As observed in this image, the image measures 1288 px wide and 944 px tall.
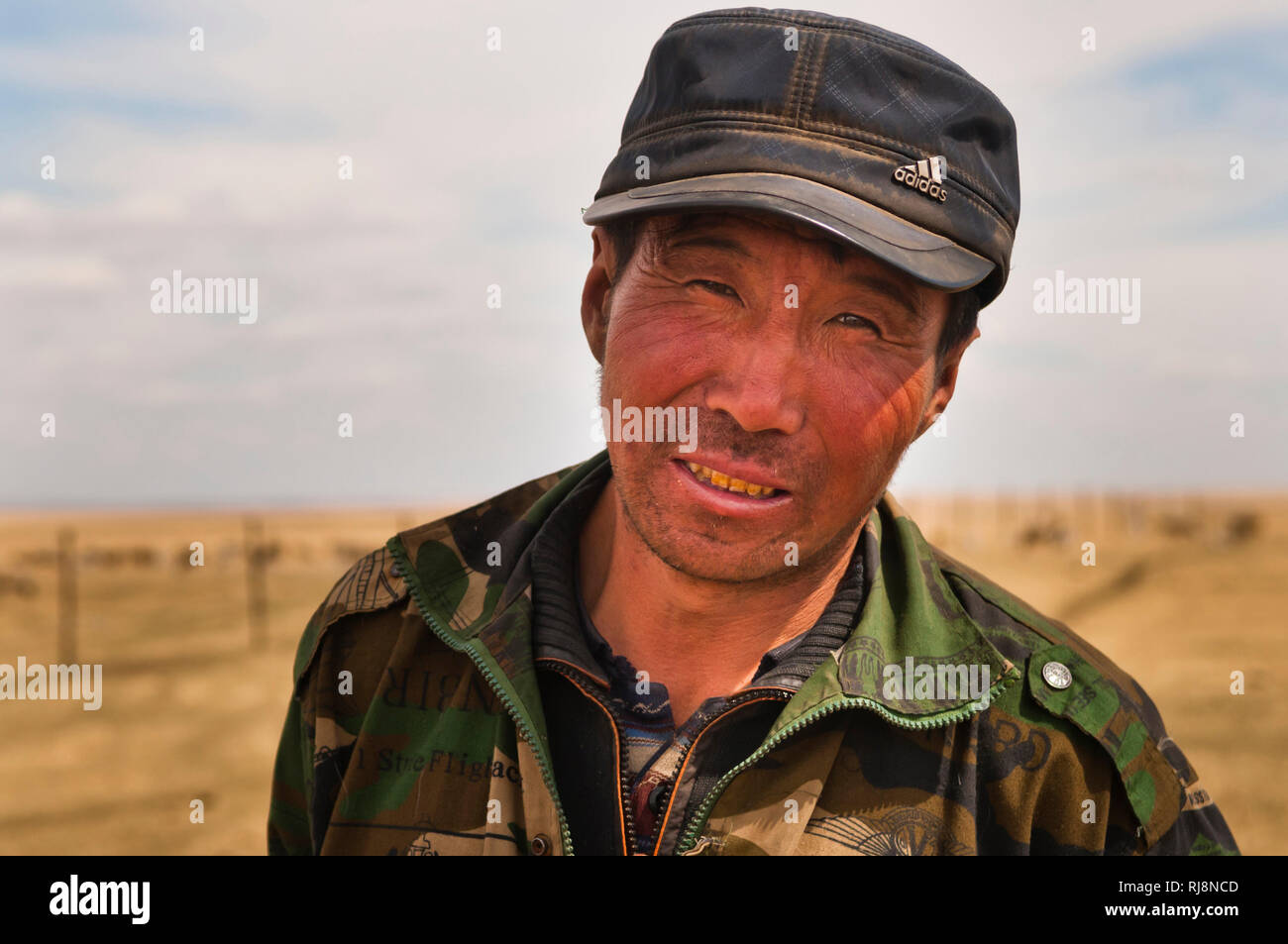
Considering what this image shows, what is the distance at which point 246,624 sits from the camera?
Answer: 2055cm

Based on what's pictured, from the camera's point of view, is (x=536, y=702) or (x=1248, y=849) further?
(x=1248, y=849)

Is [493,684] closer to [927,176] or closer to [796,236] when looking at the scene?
[796,236]

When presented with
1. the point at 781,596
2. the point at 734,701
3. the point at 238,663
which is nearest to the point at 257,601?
the point at 238,663

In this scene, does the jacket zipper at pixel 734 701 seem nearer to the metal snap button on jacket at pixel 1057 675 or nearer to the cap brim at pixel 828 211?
the metal snap button on jacket at pixel 1057 675

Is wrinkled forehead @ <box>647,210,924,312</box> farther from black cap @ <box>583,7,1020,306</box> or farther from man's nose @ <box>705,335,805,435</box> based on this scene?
man's nose @ <box>705,335,805,435</box>

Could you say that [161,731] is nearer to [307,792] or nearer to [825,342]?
[307,792]

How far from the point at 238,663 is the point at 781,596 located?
53.1 ft

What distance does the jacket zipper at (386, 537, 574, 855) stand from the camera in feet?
7.70

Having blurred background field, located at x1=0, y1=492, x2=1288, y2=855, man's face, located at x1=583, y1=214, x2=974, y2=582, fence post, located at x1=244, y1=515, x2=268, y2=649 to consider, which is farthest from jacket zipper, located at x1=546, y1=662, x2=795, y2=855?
fence post, located at x1=244, y1=515, x2=268, y2=649

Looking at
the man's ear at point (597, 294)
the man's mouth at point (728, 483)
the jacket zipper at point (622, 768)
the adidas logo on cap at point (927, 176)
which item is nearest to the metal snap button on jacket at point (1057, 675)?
the man's mouth at point (728, 483)

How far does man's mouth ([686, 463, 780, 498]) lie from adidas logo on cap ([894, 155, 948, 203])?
2.41ft
